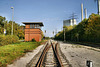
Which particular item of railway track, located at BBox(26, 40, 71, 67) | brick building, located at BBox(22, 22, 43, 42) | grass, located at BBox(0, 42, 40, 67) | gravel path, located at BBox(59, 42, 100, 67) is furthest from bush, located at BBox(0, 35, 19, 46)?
gravel path, located at BBox(59, 42, 100, 67)

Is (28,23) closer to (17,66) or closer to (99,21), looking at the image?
(99,21)

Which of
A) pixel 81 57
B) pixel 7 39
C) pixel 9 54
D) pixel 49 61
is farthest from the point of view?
pixel 7 39

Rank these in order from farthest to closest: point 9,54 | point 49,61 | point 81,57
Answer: point 9,54
point 81,57
point 49,61

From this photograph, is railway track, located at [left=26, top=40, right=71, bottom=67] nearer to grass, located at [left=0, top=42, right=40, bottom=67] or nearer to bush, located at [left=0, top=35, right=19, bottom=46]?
grass, located at [left=0, top=42, right=40, bottom=67]

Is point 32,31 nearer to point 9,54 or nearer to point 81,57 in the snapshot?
point 9,54

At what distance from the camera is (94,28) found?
24.4 meters

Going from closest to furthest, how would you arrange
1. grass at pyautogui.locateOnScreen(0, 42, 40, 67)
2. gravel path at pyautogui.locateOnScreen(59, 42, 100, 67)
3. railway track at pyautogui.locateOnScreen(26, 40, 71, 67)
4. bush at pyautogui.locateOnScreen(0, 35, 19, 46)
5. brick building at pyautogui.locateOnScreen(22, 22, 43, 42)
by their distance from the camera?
railway track at pyautogui.locateOnScreen(26, 40, 71, 67), gravel path at pyautogui.locateOnScreen(59, 42, 100, 67), grass at pyautogui.locateOnScreen(0, 42, 40, 67), bush at pyautogui.locateOnScreen(0, 35, 19, 46), brick building at pyautogui.locateOnScreen(22, 22, 43, 42)

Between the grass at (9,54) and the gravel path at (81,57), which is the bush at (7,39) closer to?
the grass at (9,54)

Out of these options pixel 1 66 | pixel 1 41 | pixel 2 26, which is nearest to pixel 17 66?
pixel 1 66

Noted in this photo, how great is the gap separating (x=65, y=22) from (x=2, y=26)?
7119 cm

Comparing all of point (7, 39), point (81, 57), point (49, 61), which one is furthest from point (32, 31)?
point (49, 61)

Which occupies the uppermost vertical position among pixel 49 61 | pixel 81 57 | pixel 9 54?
pixel 9 54

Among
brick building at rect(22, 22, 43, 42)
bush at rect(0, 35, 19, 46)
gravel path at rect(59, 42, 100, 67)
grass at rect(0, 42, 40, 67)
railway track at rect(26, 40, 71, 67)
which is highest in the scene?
brick building at rect(22, 22, 43, 42)

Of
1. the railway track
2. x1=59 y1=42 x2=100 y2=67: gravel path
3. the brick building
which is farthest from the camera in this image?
the brick building
